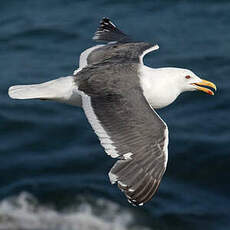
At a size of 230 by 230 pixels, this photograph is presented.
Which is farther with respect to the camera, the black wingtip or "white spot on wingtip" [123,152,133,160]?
the black wingtip

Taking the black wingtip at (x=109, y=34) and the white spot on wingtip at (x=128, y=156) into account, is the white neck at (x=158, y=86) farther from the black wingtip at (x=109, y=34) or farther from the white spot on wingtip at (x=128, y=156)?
the black wingtip at (x=109, y=34)

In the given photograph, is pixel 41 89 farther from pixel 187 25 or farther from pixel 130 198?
pixel 187 25

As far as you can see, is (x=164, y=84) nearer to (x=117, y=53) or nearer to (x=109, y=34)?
(x=117, y=53)

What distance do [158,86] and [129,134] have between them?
1227 mm

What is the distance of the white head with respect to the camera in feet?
26.5

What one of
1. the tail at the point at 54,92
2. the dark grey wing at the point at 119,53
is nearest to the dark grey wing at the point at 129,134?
the tail at the point at 54,92

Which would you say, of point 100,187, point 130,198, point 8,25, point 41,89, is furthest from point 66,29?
point 130,198

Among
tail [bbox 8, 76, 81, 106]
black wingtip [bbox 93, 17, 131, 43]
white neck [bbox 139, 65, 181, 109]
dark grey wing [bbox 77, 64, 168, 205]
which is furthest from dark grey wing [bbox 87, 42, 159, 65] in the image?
dark grey wing [bbox 77, 64, 168, 205]

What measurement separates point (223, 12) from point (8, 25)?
3957 mm

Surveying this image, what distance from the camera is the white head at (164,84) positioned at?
8078 millimetres

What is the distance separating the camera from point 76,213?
938cm

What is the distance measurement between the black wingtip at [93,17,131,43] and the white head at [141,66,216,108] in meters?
1.29

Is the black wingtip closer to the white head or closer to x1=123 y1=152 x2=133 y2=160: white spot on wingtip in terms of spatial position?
the white head

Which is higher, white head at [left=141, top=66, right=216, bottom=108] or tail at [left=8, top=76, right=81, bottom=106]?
tail at [left=8, top=76, right=81, bottom=106]
